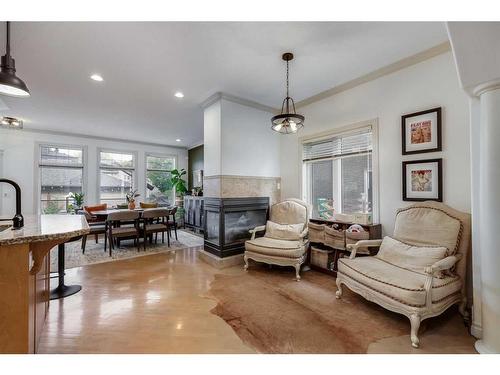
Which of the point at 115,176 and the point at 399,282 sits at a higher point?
the point at 115,176

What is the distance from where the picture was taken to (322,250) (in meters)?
3.37

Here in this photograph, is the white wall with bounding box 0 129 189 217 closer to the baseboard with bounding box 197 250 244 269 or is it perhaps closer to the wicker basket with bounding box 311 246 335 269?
the baseboard with bounding box 197 250 244 269

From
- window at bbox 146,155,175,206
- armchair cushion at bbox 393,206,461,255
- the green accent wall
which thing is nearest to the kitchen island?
armchair cushion at bbox 393,206,461,255

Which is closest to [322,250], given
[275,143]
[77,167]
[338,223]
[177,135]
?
[338,223]

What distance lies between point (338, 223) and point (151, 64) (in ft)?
10.9

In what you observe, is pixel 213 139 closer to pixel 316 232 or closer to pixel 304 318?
pixel 316 232

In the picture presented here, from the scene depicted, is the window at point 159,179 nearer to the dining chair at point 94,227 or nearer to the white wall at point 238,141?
the dining chair at point 94,227

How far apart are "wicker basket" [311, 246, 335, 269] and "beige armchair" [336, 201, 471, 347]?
2.44ft

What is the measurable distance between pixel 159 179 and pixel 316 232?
594cm

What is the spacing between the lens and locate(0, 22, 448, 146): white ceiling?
2.19 meters

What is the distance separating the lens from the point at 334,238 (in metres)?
3.14

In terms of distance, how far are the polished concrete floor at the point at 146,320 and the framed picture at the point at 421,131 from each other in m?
1.81

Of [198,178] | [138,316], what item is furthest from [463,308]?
[198,178]
